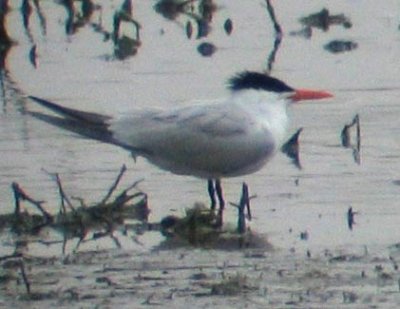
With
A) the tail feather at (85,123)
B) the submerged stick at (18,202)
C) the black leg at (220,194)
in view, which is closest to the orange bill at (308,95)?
the black leg at (220,194)

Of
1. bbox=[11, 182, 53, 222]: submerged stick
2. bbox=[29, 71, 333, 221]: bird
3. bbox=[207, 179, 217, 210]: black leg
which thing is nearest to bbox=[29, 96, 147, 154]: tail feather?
bbox=[29, 71, 333, 221]: bird

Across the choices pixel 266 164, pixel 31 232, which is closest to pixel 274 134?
pixel 266 164

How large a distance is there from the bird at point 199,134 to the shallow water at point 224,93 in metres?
0.15

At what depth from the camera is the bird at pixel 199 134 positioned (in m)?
9.45

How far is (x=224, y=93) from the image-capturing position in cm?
1179

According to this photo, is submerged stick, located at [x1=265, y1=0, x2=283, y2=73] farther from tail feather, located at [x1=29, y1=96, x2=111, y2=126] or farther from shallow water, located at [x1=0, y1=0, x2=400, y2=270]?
tail feather, located at [x1=29, y1=96, x2=111, y2=126]

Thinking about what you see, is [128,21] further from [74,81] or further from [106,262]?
[106,262]

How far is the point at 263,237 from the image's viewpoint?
28.1ft

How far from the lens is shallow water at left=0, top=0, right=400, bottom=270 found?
29.9 ft

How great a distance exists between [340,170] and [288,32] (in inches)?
166

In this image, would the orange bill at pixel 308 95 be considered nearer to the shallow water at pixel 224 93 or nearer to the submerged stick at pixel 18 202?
the shallow water at pixel 224 93

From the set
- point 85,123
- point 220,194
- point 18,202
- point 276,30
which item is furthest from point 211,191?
point 276,30

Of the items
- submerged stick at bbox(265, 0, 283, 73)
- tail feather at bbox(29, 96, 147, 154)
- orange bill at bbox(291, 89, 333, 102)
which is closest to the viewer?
tail feather at bbox(29, 96, 147, 154)

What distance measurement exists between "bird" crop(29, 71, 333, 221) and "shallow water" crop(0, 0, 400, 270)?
150 millimetres
